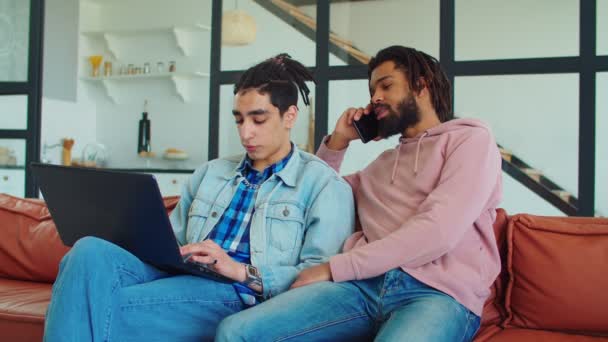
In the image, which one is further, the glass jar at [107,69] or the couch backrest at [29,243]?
the glass jar at [107,69]

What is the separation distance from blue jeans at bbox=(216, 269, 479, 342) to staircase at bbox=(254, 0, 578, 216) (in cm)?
274

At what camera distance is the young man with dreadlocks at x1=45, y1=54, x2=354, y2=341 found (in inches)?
55.6

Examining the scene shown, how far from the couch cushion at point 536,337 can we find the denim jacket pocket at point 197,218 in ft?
2.81

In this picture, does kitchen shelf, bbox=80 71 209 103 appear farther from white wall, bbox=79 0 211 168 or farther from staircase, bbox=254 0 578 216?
staircase, bbox=254 0 578 216

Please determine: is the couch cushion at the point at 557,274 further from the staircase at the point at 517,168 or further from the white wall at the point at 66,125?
the white wall at the point at 66,125

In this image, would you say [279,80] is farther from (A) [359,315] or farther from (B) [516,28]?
(B) [516,28]

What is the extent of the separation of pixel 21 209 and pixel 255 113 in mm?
1265

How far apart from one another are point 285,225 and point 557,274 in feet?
2.57

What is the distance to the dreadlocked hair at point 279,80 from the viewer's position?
1.85m

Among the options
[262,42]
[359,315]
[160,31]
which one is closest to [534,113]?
[262,42]

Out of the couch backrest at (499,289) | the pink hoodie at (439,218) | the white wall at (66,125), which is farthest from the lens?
the white wall at (66,125)

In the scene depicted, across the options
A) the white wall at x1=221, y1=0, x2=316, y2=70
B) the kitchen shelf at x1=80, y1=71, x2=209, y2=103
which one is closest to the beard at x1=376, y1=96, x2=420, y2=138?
the white wall at x1=221, y1=0, x2=316, y2=70

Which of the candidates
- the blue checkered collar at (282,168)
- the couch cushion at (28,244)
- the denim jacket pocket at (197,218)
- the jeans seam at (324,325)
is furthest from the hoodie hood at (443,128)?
the couch cushion at (28,244)

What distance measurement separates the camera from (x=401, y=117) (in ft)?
6.05
